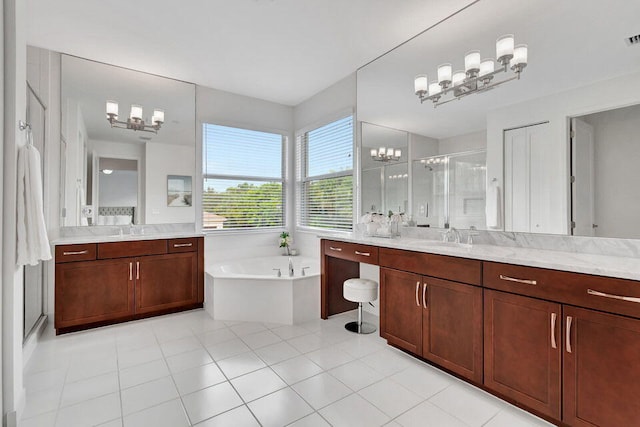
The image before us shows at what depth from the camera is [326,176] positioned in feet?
13.3

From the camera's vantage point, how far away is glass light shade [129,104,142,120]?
351cm

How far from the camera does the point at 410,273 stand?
2309 mm

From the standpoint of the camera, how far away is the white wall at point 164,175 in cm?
362

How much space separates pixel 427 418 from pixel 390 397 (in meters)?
0.25

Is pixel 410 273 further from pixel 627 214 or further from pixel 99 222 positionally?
pixel 99 222

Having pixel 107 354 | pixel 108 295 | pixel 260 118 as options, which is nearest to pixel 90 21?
pixel 260 118

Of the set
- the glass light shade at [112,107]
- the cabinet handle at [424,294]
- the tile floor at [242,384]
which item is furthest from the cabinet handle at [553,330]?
the glass light shade at [112,107]

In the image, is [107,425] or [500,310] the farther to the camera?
[500,310]

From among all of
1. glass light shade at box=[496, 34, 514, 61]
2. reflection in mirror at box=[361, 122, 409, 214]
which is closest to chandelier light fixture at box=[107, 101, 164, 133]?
reflection in mirror at box=[361, 122, 409, 214]

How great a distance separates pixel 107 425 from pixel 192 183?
2.75 meters

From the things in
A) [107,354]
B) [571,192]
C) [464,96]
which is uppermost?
[464,96]

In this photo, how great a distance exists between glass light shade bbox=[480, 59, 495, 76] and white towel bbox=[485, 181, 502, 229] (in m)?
0.82

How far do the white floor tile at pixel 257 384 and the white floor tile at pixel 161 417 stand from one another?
35cm

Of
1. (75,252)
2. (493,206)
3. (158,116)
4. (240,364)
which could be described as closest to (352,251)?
(493,206)
